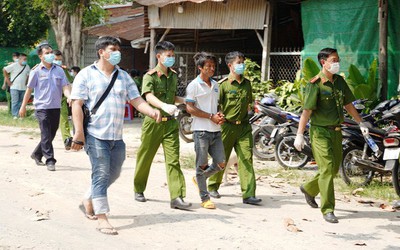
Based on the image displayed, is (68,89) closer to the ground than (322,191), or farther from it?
farther from it

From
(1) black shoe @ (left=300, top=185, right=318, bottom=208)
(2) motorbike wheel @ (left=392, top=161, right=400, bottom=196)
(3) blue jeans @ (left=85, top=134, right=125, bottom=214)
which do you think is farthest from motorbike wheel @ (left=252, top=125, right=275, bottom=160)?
(3) blue jeans @ (left=85, top=134, right=125, bottom=214)

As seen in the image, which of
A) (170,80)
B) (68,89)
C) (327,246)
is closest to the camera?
(327,246)

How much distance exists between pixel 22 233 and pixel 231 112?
9.75 feet

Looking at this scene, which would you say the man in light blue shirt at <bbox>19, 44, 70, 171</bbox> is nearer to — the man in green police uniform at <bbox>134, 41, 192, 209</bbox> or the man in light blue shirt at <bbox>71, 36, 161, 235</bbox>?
the man in green police uniform at <bbox>134, 41, 192, 209</bbox>

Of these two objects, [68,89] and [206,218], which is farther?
[68,89]

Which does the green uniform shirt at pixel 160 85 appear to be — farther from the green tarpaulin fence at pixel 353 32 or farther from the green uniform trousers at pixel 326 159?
the green tarpaulin fence at pixel 353 32

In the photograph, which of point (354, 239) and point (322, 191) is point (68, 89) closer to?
point (322, 191)

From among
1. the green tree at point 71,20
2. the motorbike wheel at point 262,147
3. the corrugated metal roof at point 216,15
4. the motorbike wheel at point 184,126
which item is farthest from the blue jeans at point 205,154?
the green tree at point 71,20

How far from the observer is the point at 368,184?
9.73m

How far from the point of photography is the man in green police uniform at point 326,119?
764 centimetres

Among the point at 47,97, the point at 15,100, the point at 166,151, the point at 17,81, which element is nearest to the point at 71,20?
the point at 17,81

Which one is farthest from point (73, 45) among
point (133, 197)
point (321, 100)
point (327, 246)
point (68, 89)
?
point (327, 246)

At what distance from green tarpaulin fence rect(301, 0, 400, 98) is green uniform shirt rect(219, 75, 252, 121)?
15.9 ft

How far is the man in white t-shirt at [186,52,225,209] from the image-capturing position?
813cm
